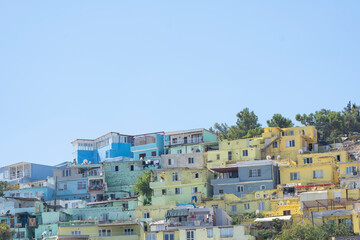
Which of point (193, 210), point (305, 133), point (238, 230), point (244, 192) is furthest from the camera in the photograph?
point (305, 133)

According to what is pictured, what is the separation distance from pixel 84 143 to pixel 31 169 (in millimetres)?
7268

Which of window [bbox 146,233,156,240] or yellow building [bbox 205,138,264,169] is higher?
yellow building [bbox 205,138,264,169]

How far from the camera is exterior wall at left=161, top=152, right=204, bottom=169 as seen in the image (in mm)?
73000

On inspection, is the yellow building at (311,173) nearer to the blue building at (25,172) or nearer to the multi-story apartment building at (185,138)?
the multi-story apartment building at (185,138)

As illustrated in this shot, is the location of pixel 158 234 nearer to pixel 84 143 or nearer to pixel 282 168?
pixel 282 168

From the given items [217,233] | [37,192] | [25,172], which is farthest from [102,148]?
[217,233]

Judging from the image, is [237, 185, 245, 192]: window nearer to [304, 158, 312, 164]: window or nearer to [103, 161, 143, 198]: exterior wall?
[304, 158, 312, 164]: window

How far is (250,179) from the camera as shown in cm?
6406

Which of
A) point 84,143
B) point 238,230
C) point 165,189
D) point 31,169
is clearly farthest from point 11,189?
point 238,230

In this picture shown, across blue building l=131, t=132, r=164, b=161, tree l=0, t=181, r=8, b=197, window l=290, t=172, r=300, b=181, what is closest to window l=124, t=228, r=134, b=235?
window l=290, t=172, r=300, b=181

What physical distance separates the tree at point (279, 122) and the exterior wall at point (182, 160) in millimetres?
10620

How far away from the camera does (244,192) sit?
209 feet

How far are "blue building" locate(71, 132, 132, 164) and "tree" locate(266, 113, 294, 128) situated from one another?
52.2 ft

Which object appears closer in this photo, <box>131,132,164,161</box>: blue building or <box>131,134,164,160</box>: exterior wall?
<box>131,132,164,161</box>: blue building
